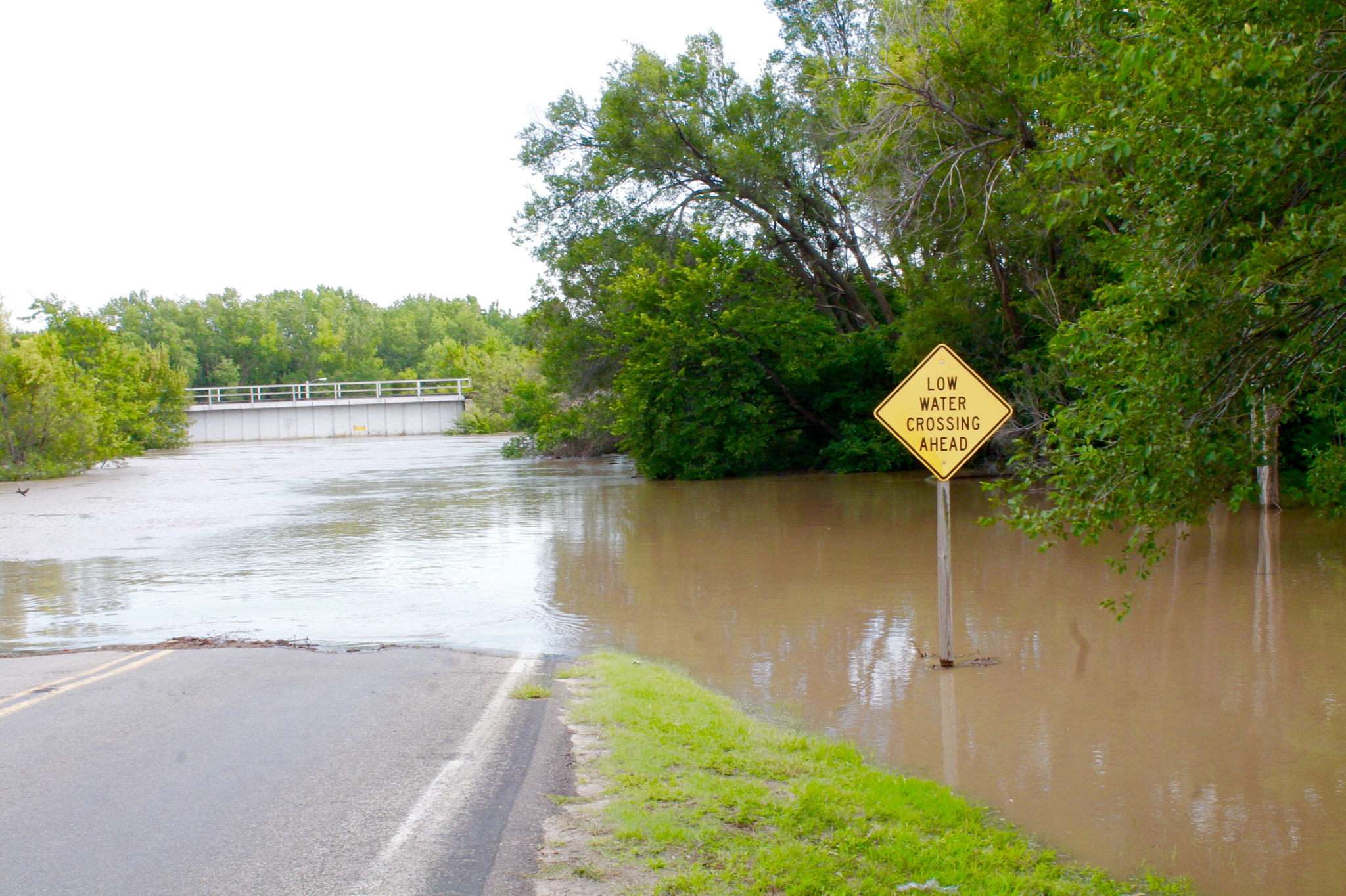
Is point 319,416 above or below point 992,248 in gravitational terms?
below

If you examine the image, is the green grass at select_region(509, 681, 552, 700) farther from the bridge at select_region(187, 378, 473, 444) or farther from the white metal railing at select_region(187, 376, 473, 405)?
the bridge at select_region(187, 378, 473, 444)

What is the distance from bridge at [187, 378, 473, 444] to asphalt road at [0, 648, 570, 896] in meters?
69.0

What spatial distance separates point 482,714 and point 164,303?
146m

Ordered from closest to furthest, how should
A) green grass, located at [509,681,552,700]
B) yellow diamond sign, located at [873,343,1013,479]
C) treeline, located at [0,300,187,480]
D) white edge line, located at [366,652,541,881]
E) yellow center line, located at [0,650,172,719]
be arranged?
white edge line, located at [366,652,541,881]
yellow center line, located at [0,650,172,719]
green grass, located at [509,681,552,700]
yellow diamond sign, located at [873,343,1013,479]
treeline, located at [0,300,187,480]

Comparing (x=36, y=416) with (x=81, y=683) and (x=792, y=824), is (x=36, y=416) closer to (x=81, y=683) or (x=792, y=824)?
(x=81, y=683)

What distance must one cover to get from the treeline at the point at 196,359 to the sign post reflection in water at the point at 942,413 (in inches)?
1152

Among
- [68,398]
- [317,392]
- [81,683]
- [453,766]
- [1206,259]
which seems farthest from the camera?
[317,392]

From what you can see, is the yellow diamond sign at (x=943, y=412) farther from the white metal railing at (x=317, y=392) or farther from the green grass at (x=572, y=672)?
the white metal railing at (x=317, y=392)

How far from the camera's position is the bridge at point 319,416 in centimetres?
7344

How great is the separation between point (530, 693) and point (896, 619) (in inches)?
184

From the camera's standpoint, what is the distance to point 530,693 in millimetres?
7574

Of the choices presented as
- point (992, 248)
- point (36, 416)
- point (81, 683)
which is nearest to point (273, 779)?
point (81, 683)

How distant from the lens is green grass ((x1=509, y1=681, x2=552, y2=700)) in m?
7.52

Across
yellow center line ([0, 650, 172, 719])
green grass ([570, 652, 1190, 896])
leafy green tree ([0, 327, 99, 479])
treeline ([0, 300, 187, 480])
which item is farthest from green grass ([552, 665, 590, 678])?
treeline ([0, 300, 187, 480])
